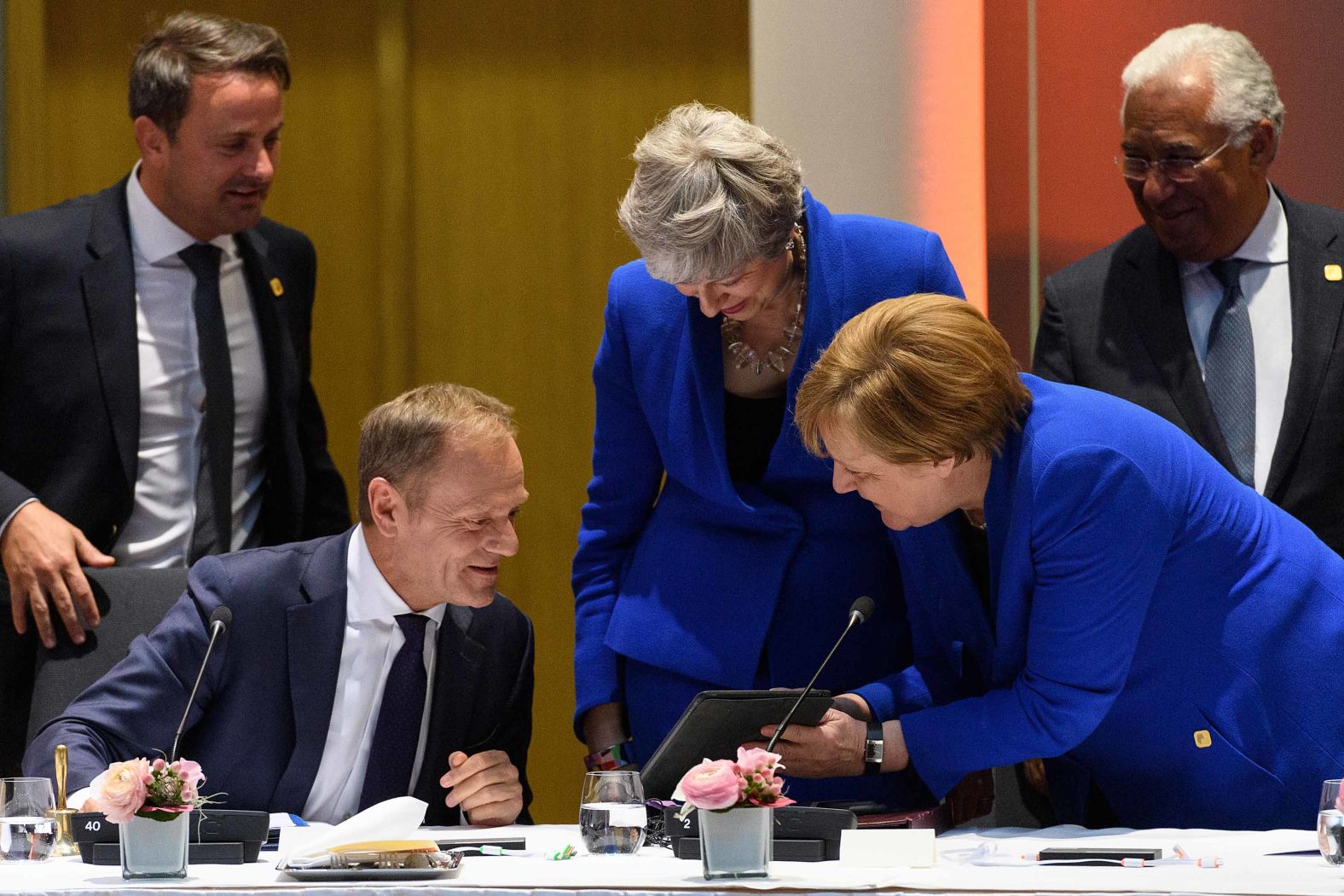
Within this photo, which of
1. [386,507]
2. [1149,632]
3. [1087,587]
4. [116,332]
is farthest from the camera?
[116,332]

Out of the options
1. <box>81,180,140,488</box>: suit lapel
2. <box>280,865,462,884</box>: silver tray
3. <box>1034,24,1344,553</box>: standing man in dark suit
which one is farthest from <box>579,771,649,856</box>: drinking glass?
Result: <box>81,180,140,488</box>: suit lapel

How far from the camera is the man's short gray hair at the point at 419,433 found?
2914 millimetres

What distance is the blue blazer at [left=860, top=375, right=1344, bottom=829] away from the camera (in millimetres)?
2412

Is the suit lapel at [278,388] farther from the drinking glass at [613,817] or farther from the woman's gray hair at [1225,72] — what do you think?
the woman's gray hair at [1225,72]

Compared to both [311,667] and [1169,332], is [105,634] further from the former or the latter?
[1169,332]

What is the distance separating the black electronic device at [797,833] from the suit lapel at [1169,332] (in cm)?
135

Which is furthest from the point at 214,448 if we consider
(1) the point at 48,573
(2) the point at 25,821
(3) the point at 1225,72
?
(3) the point at 1225,72

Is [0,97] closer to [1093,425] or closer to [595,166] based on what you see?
[595,166]

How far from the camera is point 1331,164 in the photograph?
4379 millimetres

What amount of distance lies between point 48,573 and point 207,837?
100 cm

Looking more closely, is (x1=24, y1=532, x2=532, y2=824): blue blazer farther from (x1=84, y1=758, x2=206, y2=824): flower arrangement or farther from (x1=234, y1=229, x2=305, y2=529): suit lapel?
(x1=234, y1=229, x2=305, y2=529): suit lapel

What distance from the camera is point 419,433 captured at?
→ 2.93m

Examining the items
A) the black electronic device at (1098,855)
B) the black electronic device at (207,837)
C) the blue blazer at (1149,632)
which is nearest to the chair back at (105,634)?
the black electronic device at (207,837)

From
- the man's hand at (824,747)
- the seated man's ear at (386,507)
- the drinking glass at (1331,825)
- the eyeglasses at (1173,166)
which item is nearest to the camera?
the drinking glass at (1331,825)
